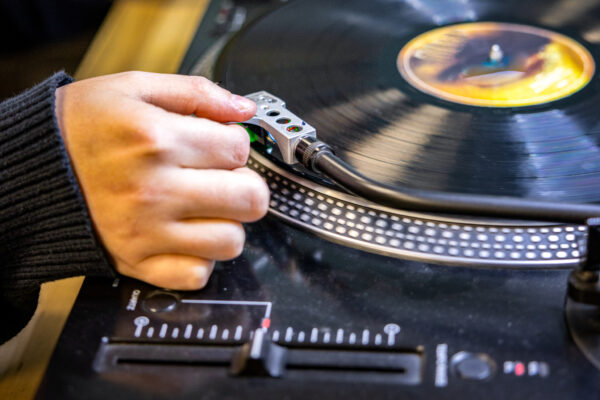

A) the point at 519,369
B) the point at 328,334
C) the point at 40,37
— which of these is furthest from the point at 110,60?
the point at 519,369

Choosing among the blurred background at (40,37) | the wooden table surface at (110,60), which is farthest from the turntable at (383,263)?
the blurred background at (40,37)

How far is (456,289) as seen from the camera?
654mm

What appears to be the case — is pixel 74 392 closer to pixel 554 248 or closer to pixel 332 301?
pixel 332 301

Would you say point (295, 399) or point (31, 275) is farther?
point (31, 275)

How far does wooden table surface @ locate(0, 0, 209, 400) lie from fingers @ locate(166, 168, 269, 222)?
27cm

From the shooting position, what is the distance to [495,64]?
41.9 inches

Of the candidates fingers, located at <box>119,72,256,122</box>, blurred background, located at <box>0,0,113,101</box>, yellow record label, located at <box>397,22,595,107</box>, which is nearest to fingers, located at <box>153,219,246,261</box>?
fingers, located at <box>119,72,256,122</box>

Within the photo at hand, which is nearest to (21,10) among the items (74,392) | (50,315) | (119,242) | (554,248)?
(50,315)

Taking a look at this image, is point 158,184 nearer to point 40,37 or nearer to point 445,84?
point 445,84

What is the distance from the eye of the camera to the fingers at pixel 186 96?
0.71 meters

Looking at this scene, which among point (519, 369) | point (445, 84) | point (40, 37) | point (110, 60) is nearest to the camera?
point (519, 369)

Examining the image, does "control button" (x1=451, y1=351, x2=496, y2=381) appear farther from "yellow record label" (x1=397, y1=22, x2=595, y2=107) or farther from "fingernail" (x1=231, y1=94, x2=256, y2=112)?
"yellow record label" (x1=397, y1=22, x2=595, y2=107)

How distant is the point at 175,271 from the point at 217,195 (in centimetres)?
9

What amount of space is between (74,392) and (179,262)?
15 cm
